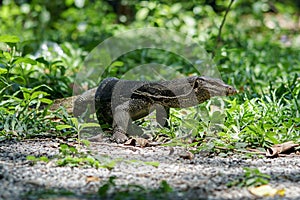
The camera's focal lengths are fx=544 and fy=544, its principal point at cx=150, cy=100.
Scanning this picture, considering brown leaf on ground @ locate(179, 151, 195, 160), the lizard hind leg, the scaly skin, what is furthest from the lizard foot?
brown leaf on ground @ locate(179, 151, 195, 160)

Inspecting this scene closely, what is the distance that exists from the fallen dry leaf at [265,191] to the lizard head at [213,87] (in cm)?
130

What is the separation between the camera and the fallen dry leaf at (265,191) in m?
2.88

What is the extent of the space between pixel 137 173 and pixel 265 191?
78 centimetres

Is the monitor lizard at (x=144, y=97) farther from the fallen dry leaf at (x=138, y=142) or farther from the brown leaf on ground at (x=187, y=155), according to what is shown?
the brown leaf on ground at (x=187, y=155)

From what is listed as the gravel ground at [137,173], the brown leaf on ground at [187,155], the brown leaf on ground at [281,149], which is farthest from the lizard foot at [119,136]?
the brown leaf on ground at [281,149]

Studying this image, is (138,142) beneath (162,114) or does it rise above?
beneath

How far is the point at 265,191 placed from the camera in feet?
9.58

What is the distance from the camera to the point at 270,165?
3.62 m

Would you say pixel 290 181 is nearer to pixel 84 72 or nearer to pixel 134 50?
pixel 84 72

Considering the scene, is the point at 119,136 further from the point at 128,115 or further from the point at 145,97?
the point at 145,97

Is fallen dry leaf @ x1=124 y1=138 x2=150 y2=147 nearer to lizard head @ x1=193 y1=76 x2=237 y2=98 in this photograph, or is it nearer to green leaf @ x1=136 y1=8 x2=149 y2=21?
lizard head @ x1=193 y1=76 x2=237 y2=98

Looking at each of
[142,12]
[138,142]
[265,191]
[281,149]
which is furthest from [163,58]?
[265,191]

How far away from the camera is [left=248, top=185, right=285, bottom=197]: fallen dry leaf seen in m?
2.88

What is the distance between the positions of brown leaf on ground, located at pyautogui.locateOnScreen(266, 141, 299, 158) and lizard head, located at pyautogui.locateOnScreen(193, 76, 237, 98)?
534mm
